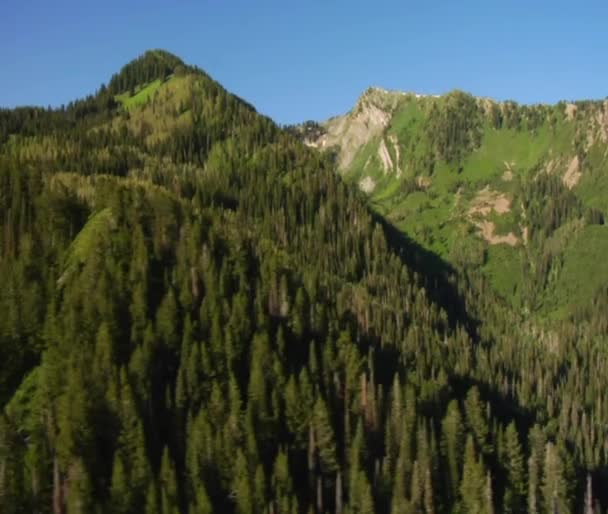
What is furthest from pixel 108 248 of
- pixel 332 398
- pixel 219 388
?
pixel 332 398

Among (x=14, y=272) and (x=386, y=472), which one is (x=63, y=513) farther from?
(x=14, y=272)

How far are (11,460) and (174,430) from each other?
31550 mm

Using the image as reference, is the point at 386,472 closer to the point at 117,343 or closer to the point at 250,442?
the point at 250,442

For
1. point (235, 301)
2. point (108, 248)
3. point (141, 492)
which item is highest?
point (108, 248)

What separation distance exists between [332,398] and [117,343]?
44.9m

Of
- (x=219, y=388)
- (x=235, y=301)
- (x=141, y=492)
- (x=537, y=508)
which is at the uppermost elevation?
(x=235, y=301)

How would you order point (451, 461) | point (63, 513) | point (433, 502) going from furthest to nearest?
point (451, 461)
point (433, 502)
point (63, 513)

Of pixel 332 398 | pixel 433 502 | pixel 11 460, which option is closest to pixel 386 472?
pixel 433 502

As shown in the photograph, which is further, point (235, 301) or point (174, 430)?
point (235, 301)

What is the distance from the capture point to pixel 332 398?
177625 millimetres

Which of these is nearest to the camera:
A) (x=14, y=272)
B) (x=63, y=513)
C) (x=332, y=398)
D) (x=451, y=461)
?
(x=63, y=513)

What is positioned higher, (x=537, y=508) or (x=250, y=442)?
(x=250, y=442)

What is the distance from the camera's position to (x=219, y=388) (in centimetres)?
16538

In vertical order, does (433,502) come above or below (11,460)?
below
